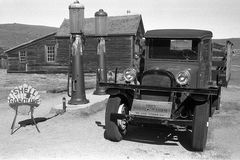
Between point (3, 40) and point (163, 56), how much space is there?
215 ft

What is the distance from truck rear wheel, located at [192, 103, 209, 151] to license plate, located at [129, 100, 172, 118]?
0.50m

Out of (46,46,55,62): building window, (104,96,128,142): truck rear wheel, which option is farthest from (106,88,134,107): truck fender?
(46,46,55,62): building window

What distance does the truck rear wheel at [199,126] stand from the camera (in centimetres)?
531

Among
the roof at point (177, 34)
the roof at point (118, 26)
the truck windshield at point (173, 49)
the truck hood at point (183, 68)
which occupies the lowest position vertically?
the truck hood at point (183, 68)

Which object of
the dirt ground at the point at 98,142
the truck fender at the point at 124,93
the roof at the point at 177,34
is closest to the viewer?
the dirt ground at the point at 98,142

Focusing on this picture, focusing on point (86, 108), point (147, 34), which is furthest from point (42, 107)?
point (147, 34)

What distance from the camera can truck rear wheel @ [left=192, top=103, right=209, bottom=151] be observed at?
5.31 meters

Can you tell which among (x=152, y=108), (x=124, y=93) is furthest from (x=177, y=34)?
(x=152, y=108)

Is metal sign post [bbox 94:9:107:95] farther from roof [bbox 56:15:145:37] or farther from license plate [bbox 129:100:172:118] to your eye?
roof [bbox 56:15:145:37]

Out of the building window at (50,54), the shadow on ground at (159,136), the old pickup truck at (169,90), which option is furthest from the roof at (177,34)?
the building window at (50,54)

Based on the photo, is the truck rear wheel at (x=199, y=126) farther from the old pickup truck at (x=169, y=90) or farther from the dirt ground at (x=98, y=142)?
the dirt ground at (x=98, y=142)

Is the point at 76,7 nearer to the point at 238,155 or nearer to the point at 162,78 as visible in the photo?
the point at 162,78

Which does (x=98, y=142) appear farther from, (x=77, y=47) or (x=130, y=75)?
(x=77, y=47)

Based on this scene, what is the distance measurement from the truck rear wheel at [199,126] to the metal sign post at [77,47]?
4.64 m
